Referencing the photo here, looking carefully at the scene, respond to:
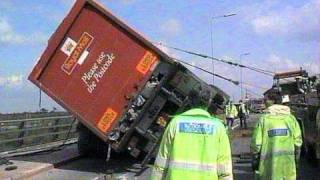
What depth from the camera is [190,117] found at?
4.69 m

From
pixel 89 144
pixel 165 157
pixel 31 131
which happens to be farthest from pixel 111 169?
pixel 165 157

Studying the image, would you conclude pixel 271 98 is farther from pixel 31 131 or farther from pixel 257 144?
pixel 31 131

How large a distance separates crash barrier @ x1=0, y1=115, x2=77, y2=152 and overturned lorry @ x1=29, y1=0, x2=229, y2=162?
14.7ft

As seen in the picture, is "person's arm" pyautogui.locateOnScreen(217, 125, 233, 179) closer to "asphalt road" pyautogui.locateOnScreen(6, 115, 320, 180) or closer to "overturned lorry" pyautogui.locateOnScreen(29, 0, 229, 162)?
"asphalt road" pyautogui.locateOnScreen(6, 115, 320, 180)

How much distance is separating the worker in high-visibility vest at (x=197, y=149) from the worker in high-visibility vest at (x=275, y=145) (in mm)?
2688

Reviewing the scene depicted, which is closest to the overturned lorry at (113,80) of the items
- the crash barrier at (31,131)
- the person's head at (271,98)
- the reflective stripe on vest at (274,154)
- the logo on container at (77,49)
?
the logo on container at (77,49)

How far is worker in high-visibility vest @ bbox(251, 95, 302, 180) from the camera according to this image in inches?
286

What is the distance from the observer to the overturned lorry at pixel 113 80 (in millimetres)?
13086

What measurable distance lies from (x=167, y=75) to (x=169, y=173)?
8440 millimetres

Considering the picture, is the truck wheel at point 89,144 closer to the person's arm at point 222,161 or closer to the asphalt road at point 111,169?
the asphalt road at point 111,169

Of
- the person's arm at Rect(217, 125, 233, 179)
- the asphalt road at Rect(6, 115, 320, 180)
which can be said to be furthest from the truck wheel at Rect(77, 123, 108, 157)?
the person's arm at Rect(217, 125, 233, 179)

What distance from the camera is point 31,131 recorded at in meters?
19.9

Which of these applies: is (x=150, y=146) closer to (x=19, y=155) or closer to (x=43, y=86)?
(x=43, y=86)

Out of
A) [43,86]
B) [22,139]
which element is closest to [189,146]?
[43,86]
